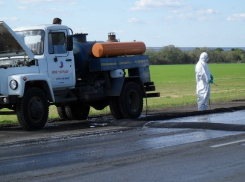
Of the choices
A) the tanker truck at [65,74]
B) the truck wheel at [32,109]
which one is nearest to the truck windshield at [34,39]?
the tanker truck at [65,74]

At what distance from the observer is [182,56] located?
319 feet

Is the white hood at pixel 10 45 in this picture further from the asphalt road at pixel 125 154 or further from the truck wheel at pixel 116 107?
the truck wheel at pixel 116 107

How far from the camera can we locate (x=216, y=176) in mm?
7195

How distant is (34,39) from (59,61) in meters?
0.84

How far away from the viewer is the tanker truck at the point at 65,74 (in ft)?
42.8

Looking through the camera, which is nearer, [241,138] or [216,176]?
[216,176]

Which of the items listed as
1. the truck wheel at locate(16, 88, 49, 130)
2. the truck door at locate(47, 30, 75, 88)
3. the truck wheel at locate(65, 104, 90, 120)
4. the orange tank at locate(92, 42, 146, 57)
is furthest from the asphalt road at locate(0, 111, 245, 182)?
the truck wheel at locate(65, 104, 90, 120)

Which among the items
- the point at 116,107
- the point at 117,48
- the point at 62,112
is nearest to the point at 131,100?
the point at 116,107

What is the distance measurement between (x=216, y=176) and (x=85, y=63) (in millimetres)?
8380

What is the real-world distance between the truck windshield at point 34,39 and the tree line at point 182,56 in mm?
72406

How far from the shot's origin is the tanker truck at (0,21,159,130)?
1303cm

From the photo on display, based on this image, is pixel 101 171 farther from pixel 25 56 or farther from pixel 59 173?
pixel 25 56

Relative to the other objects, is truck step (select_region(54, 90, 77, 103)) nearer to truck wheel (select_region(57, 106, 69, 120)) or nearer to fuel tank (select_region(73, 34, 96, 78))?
fuel tank (select_region(73, 34, 96, 78))

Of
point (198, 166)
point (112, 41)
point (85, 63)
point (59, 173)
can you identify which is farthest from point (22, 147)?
point (112, 41)
